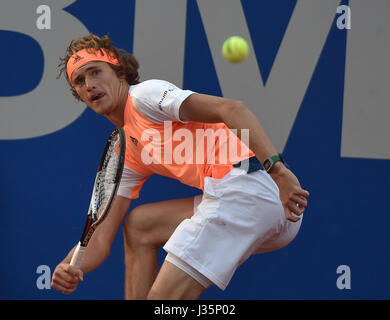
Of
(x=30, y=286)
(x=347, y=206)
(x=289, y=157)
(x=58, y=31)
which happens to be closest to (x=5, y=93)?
(x=58, y=31)

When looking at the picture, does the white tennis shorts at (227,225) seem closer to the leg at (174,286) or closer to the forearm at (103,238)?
the leg at (174,286)

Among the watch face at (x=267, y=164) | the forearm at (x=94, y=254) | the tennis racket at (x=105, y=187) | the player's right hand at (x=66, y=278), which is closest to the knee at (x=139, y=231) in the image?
the forearm at (x=94, y=254)

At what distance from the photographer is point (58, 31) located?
3.03 meters

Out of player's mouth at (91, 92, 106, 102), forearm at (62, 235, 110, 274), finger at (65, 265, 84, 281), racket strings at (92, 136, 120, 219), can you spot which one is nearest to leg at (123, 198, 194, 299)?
forearm at (62, 235, 110, 274)

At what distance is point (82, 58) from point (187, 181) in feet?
2.24

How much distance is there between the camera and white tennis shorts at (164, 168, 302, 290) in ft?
6.82

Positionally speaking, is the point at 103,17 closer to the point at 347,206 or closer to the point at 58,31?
the point at 58,31

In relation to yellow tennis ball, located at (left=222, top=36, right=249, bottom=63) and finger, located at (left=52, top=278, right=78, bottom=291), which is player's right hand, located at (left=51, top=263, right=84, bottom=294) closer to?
finger, located at (left=52, top=278, right=78, bottom=291)

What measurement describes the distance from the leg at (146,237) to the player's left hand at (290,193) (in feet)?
2.19

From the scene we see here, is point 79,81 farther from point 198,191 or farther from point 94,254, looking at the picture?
point 198,191

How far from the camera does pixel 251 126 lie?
6.31ft

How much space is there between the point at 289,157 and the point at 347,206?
417 mm

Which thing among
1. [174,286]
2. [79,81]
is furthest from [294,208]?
[79,81]

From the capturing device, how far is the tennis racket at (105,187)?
6.93 ft
